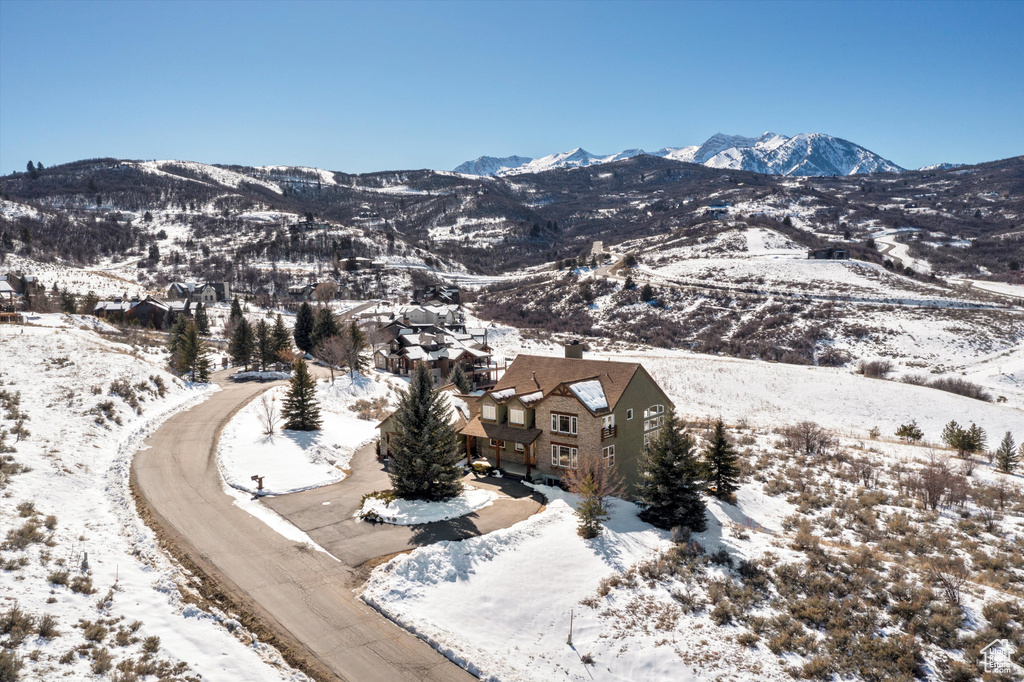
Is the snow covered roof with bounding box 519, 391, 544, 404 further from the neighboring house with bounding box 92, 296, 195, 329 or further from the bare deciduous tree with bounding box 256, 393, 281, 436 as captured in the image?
the neighboring house with bounding box 92, 296, 195, 329

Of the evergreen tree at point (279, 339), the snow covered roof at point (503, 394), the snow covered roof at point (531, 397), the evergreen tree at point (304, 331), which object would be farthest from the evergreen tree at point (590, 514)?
the evergreen tree at point (304, 331)

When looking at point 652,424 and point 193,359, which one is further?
point 193,359

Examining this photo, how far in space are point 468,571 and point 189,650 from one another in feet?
27.5

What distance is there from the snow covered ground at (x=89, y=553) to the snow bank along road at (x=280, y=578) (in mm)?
1025

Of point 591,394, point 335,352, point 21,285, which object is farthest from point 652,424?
point 21,285

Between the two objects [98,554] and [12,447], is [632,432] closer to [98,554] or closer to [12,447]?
[98,554]

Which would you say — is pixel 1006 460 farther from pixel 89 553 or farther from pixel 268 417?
pixel 89 553

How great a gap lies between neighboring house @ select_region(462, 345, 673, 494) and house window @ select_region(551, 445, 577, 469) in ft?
0.10

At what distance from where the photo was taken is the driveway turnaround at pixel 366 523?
21.1 m

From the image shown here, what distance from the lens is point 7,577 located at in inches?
574

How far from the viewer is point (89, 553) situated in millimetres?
17281

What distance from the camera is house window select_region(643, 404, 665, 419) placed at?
104 ft

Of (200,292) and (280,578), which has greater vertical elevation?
(200,292)

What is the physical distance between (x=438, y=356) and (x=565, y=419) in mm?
35465
